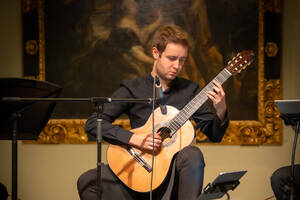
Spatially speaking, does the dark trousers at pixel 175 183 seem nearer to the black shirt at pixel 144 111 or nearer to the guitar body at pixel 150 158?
the guitar body at pixel 150 158

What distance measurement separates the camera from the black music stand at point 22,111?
2061 mm

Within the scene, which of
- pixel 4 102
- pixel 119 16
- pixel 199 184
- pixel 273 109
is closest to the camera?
pixel 4 102

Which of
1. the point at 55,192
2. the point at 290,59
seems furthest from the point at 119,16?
the point at 55,192

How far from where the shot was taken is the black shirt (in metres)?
2.48

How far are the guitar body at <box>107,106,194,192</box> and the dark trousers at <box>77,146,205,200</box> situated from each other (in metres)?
0.06

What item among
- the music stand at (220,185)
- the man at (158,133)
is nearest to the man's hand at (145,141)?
the man at (158,133)

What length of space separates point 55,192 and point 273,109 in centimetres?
237

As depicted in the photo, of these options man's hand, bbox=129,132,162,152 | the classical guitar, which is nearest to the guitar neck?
the classical guitar

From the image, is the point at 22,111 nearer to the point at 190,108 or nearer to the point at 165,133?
the point at 165,133

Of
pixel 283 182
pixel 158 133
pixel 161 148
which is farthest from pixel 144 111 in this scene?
pixel 283 182

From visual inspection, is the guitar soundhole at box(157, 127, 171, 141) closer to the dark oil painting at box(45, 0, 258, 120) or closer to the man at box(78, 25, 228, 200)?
the man at box(78, 25, 228, 200)

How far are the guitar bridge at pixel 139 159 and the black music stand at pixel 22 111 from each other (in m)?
0.59

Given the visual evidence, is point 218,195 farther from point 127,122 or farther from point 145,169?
point 127,122

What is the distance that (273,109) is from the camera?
3.42 m
